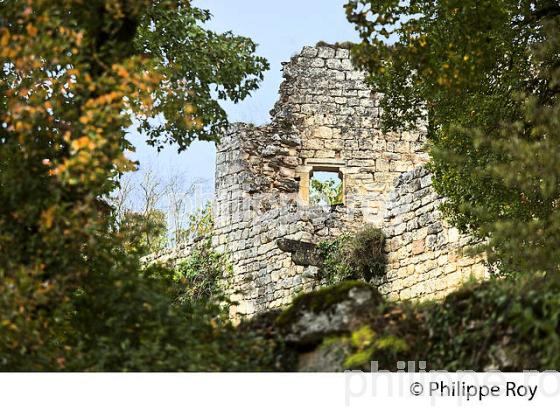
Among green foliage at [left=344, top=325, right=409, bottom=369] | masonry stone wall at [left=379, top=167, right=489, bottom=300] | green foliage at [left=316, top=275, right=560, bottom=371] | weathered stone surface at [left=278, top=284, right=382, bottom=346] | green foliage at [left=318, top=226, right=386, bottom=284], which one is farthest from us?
green foliage at [left=318, top=226, right=386, bottom=284]

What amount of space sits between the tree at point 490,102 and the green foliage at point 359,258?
11.0 ft

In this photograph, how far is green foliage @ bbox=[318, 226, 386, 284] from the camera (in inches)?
775

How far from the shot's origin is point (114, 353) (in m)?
9.02

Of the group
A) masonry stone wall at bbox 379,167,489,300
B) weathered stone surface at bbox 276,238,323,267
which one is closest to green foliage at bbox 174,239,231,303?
weathered stone surface at bbox 276,238,323,267

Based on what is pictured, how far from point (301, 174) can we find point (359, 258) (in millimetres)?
4478

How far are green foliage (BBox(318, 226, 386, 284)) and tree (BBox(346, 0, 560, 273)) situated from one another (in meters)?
3.34

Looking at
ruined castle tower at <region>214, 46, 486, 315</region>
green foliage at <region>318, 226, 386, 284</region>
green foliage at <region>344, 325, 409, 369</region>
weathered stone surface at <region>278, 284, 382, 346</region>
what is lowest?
green foliage at <region>344, 325, 409, 369</region>

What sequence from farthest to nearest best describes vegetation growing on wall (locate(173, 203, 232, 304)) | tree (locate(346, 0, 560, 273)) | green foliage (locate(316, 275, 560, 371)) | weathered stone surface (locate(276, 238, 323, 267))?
vegetation growing on wall (locate(173, 203, 232, 304)) < weathered stone surface (locate(276, 238, 323, 267)) < tree (locate(346, 0, 560, 273)) < green foliage (locate(316, 275, 560, 371))

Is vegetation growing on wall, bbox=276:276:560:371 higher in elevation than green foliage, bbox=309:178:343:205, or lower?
lower

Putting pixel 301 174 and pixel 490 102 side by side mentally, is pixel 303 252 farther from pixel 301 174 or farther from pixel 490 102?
pixel 490 102

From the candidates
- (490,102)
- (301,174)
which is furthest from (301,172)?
(490,102)

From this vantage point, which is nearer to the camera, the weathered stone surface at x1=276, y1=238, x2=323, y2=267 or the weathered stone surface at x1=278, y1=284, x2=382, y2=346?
the weathered stone surface at x1=278, y1=284, x2=382, y2=346

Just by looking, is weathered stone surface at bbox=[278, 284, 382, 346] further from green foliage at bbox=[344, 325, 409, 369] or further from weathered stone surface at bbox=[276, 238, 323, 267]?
weathered stone surface at bbox=[276, 238, 323, 267]

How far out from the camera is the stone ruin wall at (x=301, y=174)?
2089 cm
